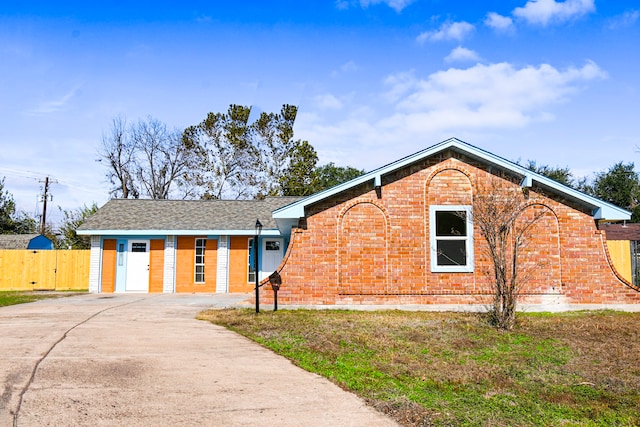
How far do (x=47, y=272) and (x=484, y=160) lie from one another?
21282 mm

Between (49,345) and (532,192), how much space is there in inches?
478

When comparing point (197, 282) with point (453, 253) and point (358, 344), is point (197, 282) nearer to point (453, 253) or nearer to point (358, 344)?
point (453, 253)

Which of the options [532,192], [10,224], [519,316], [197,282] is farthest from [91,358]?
[10,224]

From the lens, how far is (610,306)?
13500mm

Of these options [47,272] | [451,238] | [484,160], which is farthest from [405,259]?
[47,272]

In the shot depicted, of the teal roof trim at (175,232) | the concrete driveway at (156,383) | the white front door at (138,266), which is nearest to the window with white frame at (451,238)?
the concrete driveway at (156,383)

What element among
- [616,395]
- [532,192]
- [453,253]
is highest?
[532,192]

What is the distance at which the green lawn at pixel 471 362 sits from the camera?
16.5 ft

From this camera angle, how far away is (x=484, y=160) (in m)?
13.9

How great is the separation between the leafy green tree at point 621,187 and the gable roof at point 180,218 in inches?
1515

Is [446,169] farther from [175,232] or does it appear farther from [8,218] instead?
[8,218]

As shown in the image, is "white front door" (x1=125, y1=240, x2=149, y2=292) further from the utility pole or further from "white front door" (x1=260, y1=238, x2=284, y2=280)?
the utility pole

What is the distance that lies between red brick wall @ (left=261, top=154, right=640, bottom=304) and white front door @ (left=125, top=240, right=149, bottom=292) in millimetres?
9724

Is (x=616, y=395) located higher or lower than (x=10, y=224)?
lower
